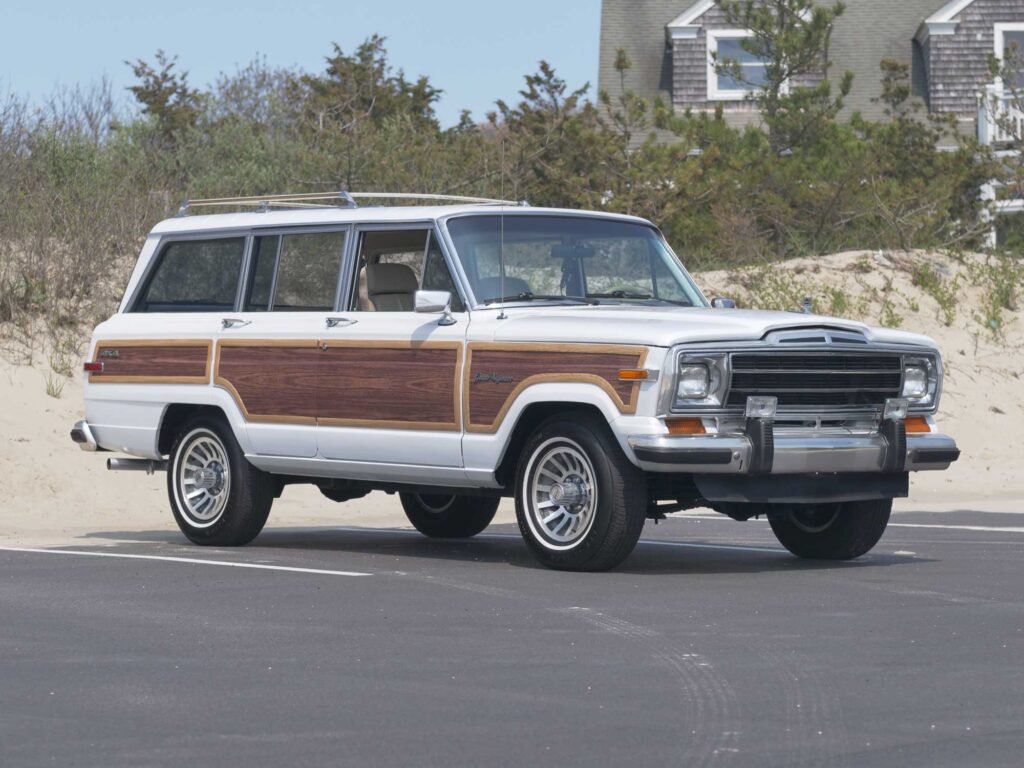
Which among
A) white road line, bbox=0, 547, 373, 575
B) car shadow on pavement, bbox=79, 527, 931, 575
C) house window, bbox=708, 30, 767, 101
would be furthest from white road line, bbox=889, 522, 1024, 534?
house window, bbox=708, 30, 767, 101

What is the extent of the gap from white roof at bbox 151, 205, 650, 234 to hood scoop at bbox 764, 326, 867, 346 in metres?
1.86

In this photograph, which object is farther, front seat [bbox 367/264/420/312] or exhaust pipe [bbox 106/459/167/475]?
exhaust pipe [bbox 106/459/167/475]

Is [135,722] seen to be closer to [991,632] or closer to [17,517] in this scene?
[991,632]

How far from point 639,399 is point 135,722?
4558 mm

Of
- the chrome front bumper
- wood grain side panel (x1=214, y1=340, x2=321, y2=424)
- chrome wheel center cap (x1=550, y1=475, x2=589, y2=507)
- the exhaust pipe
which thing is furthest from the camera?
the exhaust pipe

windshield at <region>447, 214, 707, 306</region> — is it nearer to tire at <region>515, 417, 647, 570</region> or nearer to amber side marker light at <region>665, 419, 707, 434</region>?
tire at <region>515, 417, 647, 570</region>

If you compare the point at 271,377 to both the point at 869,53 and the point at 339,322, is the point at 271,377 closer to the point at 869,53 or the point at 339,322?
the point at 339,322

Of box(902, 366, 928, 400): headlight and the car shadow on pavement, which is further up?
box(902, 366, 928, 400): headlight

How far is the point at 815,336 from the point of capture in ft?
36.9

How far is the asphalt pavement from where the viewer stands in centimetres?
643

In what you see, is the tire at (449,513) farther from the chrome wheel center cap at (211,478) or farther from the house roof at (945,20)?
the house roof at (945,20)

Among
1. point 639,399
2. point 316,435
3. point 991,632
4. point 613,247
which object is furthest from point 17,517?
point 991,632

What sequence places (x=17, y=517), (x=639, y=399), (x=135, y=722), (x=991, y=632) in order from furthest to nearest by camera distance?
1. (x=17, y=517)
2. (x=639, y=399)
3. (x=991, y=632)
4. (x=135, y=722)

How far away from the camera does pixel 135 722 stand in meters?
6.82
